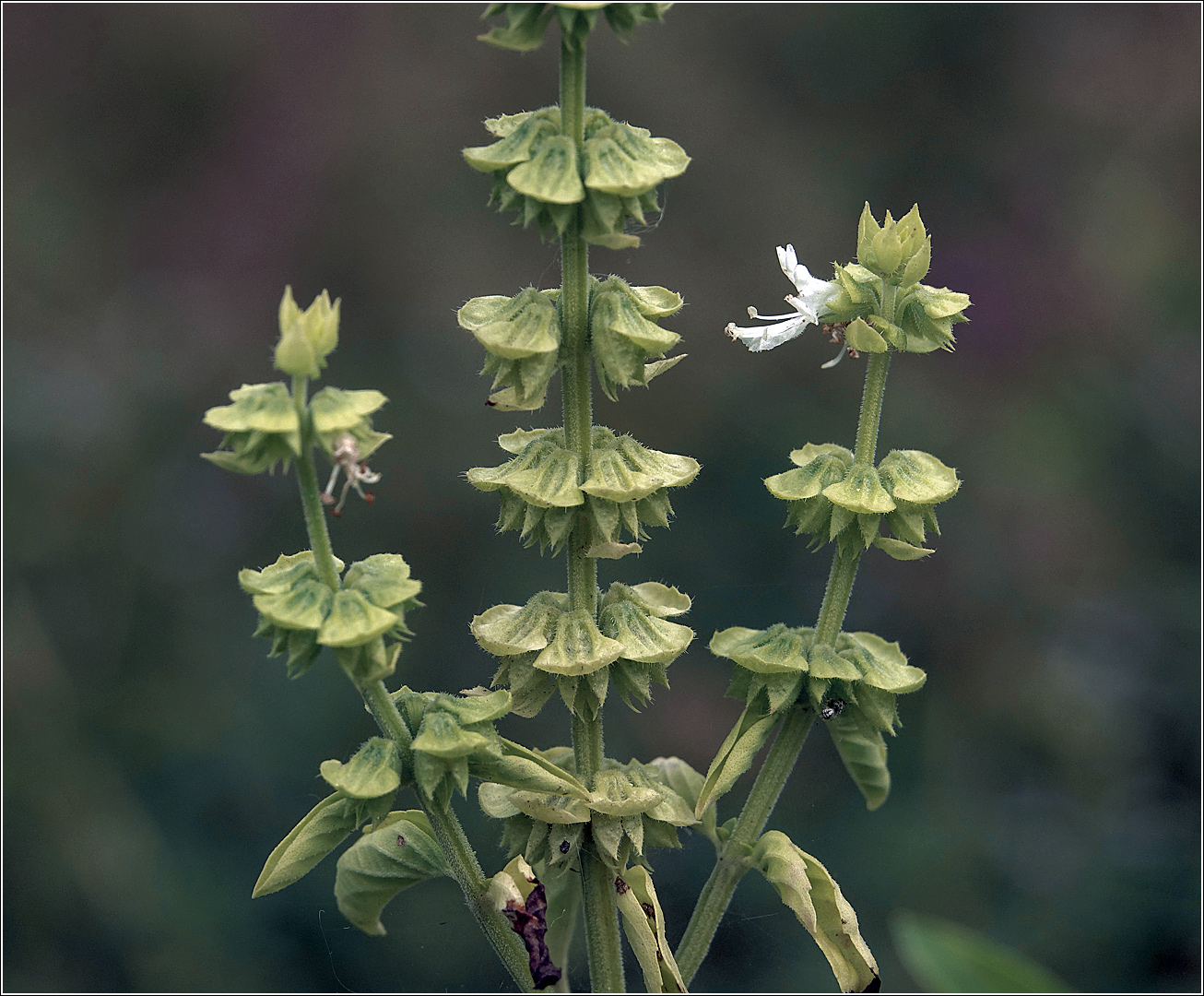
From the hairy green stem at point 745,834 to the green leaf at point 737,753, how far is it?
4 cm

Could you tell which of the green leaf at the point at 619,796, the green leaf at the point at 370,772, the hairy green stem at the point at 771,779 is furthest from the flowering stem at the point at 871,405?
the green leaf at the point at 370,772

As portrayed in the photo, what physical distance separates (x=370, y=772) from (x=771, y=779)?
0.72 m

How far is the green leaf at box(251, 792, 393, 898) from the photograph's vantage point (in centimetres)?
179

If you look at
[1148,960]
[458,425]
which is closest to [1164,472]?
[1148,960]

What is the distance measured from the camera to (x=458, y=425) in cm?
513

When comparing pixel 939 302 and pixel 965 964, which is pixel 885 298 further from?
pixel 965 964

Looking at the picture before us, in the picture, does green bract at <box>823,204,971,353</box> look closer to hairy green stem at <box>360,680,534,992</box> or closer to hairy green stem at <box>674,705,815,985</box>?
hairy green stem at <box>674,705,815,985</box>

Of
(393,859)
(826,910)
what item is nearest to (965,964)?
(826,910)

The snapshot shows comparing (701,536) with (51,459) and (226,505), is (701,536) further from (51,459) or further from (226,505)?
Result: (51,459)

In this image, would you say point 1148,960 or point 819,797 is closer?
point 1148,960

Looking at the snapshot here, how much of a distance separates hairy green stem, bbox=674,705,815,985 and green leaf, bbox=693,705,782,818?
0.04 metres

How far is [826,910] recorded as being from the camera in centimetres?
199

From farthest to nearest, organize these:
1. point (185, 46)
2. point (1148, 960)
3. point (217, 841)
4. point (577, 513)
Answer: point (185, 46) → point (217, 841) → point (1148, 960) → point (577, 513)

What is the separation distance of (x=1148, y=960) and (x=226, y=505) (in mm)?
3982
